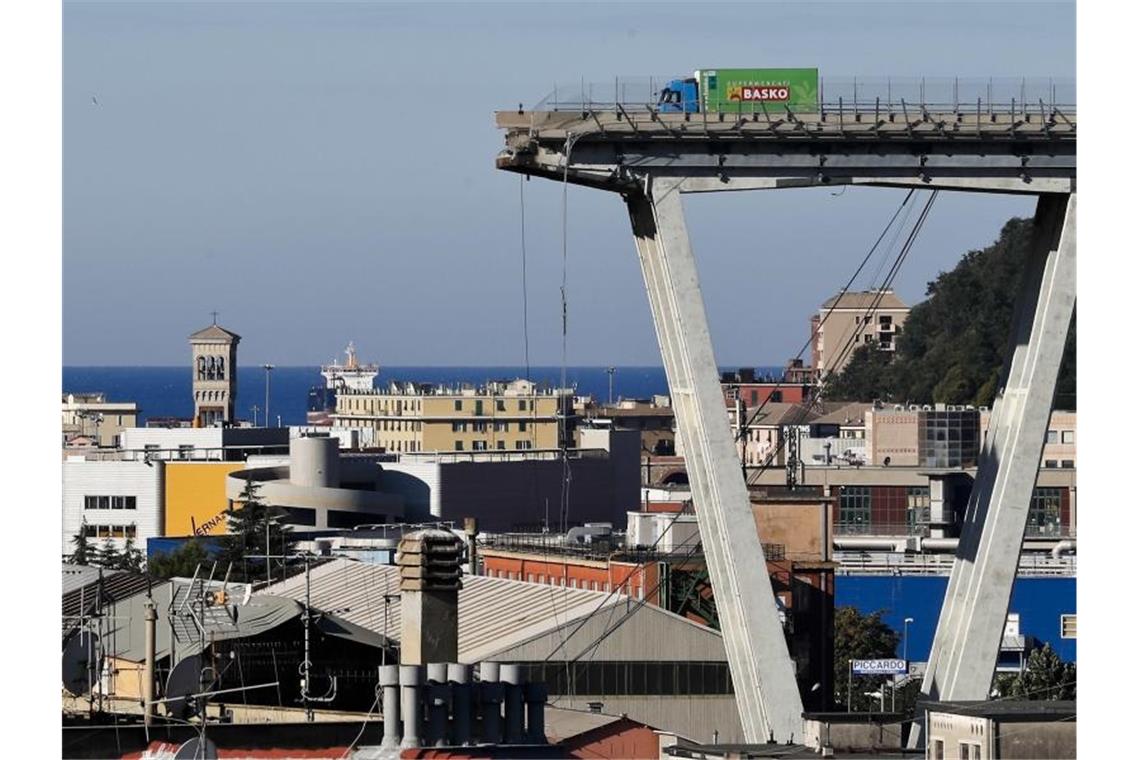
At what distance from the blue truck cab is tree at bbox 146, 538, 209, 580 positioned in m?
40.6

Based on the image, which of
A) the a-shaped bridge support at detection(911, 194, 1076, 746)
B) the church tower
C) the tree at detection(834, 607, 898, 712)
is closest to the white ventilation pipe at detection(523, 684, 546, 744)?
the a-shaped bridge support at detection(911, 194, 1076, 746)

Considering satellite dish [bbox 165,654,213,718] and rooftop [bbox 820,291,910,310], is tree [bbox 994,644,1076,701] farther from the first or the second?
rooftop [bbox 820,291,910,310]

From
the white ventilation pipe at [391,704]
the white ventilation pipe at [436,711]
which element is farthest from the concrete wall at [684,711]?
the white ventilation pipe at [436,711]

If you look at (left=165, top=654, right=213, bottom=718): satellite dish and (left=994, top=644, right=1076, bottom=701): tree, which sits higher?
(left=165, top=654, right=213, bottom=718): satellite dish

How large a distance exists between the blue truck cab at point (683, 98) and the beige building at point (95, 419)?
10020 centimetres

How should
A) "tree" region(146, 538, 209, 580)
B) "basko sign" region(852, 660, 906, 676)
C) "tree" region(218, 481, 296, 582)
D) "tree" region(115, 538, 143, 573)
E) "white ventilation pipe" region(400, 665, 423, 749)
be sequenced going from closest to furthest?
"white ventilation pipe" region(400, 665, 423, 749), "basko sign" region(852, 660, 906, 676), "tree" region(218, 481, 296, 582), "tree" region(146, 538, 209, 580), "tree" region(115, 538, 143, 573)

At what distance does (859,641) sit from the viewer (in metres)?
68.7

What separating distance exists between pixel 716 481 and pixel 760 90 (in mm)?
4420

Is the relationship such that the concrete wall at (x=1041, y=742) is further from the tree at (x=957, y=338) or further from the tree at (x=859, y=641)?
the tree at (x=957, y=338)

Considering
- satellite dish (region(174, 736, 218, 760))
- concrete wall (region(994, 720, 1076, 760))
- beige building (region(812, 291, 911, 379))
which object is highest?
beige building (region(812, 291, 911, 379))

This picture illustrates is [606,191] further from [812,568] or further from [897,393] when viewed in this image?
[897,393]

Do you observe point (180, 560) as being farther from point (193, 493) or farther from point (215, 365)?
point (215, 365)

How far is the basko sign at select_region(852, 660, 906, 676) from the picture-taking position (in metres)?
59.9
